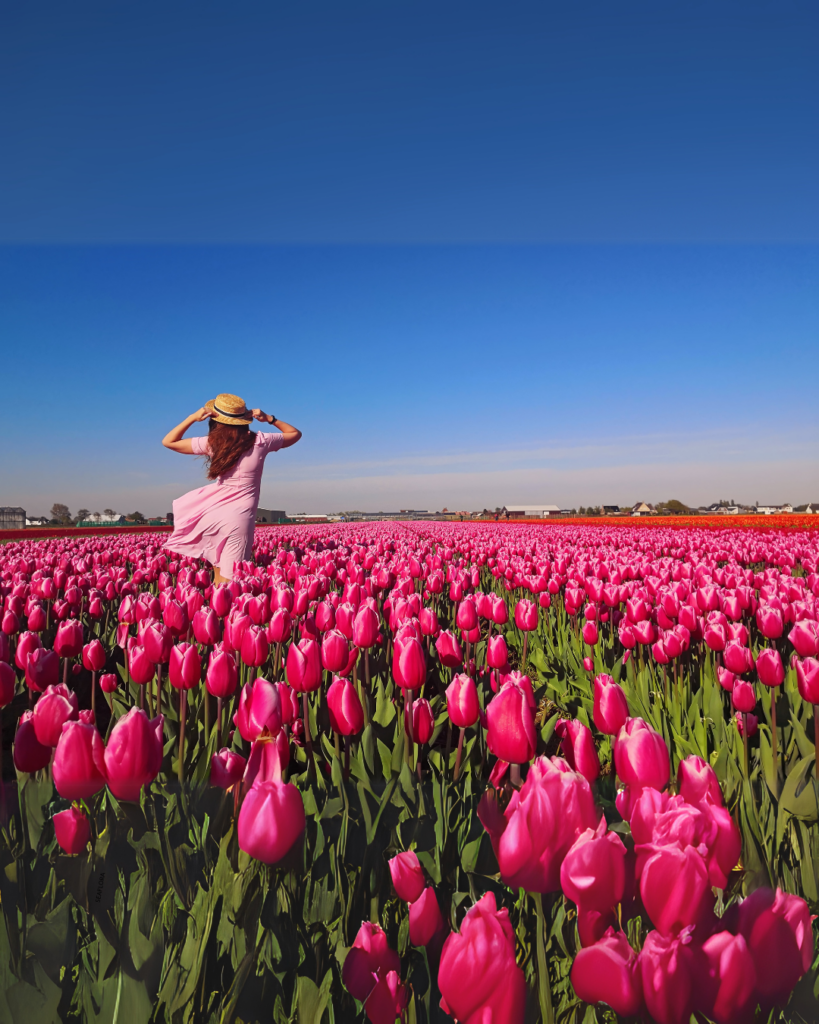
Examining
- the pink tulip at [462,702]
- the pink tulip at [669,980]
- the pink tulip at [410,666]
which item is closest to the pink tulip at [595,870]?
the pink tulip at [669,980]

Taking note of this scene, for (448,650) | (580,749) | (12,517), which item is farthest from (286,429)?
(12,517)

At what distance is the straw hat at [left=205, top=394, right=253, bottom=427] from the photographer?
6.96 metres

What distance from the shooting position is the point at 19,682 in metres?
3.56

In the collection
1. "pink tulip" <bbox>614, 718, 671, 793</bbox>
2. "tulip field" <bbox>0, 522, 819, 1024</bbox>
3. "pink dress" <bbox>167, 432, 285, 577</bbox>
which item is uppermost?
"pink dress" <bbox>167, 432, 285, 577</bbox>

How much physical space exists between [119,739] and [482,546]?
25.5 ft

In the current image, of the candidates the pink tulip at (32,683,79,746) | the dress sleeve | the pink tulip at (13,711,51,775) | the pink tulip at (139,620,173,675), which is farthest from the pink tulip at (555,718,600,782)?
the dress sleeve

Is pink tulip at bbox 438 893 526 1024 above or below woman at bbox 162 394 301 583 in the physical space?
below

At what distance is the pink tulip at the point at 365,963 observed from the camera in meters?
1.03

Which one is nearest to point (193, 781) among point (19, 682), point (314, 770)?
point (314, 770)

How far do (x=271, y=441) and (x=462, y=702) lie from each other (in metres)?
5.92

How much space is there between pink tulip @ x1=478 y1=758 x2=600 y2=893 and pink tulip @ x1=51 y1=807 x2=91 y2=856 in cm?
106

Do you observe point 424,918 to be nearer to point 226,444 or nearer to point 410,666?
point 410,666

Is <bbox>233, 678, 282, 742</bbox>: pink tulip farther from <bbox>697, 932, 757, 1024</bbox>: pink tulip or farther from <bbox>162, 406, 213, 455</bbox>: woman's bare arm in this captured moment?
<bbox>162, 406, 213, 455</bbox>: woman's bare arm

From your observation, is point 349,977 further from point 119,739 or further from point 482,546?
point 482,546
